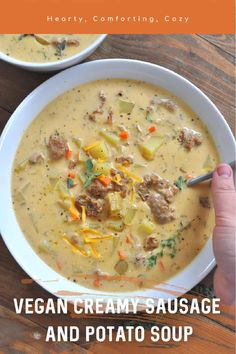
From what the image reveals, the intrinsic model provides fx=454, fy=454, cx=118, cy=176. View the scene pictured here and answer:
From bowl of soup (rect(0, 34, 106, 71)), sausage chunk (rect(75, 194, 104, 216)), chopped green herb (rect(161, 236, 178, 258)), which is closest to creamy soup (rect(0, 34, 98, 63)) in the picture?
bowl of soup (rect(0, 34, 106, 71))

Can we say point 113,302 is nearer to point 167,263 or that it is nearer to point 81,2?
point 167,263

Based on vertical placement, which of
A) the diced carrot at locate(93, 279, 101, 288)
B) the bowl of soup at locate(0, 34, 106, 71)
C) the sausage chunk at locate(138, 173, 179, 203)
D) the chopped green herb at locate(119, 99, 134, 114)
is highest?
the bowl of soup at locate(0, 34, 106, 71)

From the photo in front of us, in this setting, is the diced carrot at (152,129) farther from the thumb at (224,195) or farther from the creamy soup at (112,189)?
the thumb at (224,195)

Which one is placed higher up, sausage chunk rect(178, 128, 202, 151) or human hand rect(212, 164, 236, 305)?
sausage chunk rect(178, 128, 202, 151)

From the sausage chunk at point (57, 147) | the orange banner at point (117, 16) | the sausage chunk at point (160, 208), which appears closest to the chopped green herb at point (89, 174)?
the sausage chunk at point (57, 147)

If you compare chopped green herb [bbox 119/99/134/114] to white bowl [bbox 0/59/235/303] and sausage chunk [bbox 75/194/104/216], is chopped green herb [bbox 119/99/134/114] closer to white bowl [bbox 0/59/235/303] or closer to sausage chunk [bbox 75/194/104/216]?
white bowl [bbox 0/59/235/303]

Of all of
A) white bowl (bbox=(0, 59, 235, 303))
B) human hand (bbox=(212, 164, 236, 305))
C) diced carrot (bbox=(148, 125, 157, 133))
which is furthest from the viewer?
diced carrot (bbox=(148, 125, 157, 133))

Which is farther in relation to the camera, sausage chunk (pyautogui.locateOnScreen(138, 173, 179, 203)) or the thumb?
sausage chunk (pyautogui.locateOnScreen(138, 173, 179, 203))
